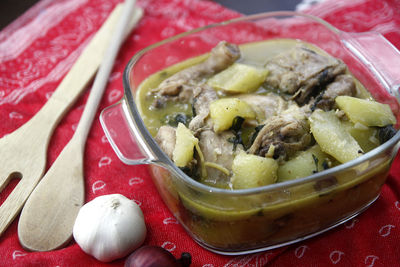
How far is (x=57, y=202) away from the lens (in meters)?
2.16

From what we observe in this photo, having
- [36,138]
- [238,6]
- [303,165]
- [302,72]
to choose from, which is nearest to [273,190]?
[303,165]

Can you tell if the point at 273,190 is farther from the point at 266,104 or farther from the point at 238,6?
the point at 238,6

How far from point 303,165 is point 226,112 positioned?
45cm

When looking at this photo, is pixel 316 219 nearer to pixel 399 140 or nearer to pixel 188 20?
pixel 399 140

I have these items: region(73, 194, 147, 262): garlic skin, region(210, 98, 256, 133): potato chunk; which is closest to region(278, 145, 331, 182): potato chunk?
region(210, 98, 256, 133): potato chunk

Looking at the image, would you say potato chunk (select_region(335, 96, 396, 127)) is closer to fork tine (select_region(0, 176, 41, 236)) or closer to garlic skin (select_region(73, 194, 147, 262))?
garlic skin (select_region(73, 194, 147, 262))

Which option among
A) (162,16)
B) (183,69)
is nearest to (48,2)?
(162,16)

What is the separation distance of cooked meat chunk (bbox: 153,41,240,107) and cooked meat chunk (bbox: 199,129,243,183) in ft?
1.40

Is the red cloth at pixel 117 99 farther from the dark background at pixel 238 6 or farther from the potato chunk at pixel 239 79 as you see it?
the potato chunk at pixel 239 79

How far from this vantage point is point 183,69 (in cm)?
266

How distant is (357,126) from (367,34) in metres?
0.71

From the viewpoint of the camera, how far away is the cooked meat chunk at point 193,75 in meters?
2.39

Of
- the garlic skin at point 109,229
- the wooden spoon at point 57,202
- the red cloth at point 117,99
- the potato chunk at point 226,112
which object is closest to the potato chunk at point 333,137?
the potato chunk at point 226,112

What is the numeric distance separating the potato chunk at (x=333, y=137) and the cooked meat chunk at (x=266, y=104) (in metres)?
0.26
